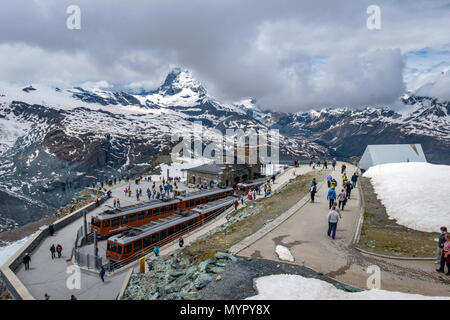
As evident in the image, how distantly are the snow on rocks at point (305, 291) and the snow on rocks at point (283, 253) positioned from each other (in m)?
1.76

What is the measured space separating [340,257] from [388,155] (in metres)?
37.2

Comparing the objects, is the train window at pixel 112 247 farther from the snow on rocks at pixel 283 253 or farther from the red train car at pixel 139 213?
the snow on rocks at pixel 283 253

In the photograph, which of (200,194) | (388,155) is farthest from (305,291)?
(388,155)

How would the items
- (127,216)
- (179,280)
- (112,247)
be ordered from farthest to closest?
1. (127,216)
2. (112,247)
3. (179,280)

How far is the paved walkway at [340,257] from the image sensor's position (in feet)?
31.2

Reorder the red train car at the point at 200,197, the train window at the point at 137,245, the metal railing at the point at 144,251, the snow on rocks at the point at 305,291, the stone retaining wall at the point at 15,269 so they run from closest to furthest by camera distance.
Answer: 1. the snow on rocks at the point at 305,291
2. the stone retaining wall at the point at 15,269
3. the metal railing at the point at 144,251
4. the train window at the point at 137,245
5. the red train car at the point at 200,197

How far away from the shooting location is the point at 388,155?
138ft

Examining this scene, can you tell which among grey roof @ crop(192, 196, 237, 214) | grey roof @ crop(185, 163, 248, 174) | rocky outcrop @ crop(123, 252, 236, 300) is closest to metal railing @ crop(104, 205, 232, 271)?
grey roof @ crop(192, 196, 237, 214)

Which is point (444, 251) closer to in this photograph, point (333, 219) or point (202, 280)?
point (333, 219)

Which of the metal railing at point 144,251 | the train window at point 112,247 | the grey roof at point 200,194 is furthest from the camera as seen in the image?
the grey roof at point 200,194

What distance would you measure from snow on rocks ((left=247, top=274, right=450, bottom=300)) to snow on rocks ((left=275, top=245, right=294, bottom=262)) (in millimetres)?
1764

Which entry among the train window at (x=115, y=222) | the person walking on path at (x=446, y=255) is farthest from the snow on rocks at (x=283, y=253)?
the train window at (x=115, y=222)

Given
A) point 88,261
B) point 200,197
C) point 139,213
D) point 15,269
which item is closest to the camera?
point 15,269
